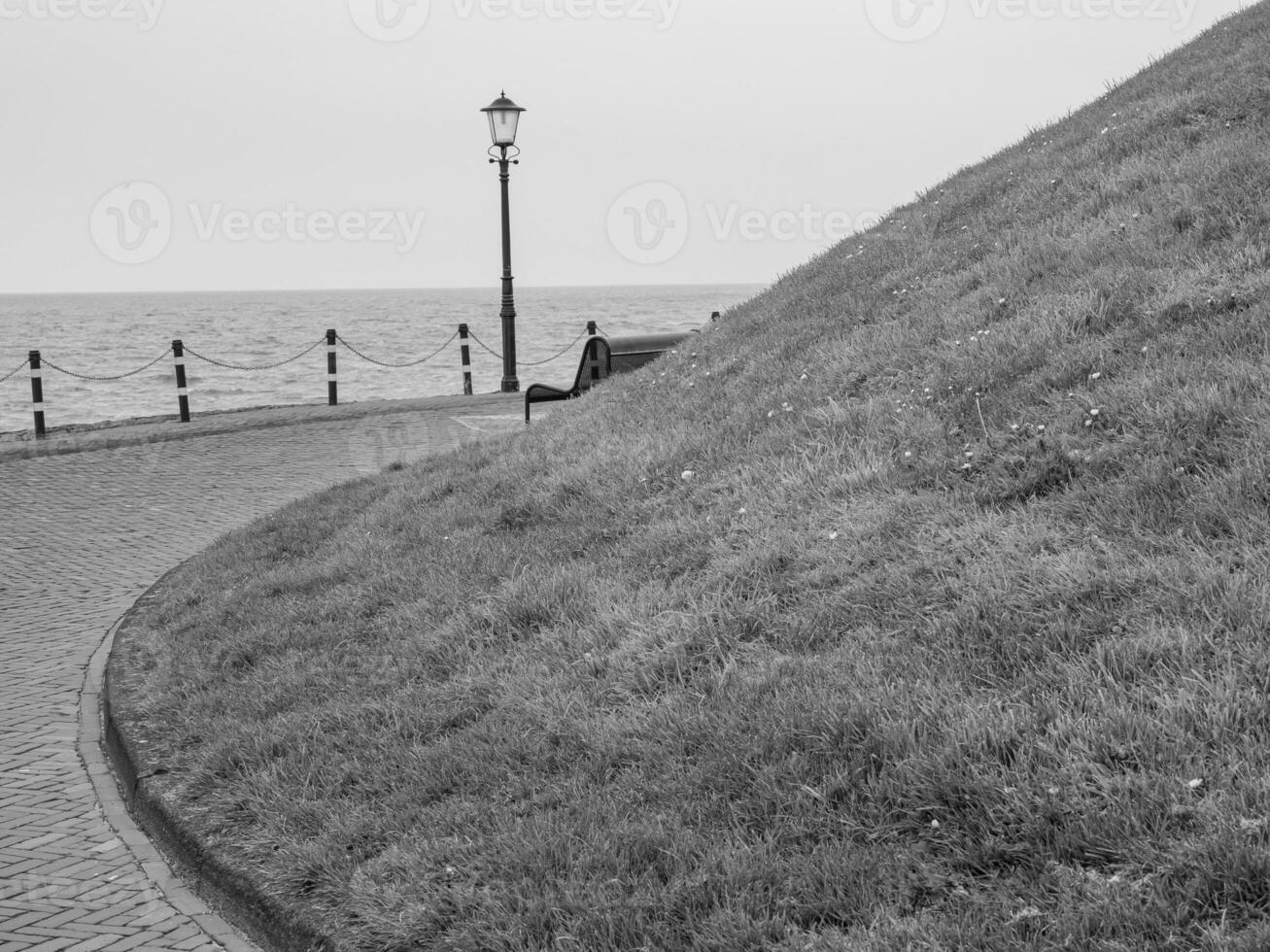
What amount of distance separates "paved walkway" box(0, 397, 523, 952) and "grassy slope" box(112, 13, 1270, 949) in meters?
0.33

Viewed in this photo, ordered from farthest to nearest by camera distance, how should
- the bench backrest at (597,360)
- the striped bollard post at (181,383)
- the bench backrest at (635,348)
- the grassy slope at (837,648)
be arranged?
the striped bollard post at (181,383) → the bench backrest at (635,348) → the bench backrest at (597,360) → the grassy slope at (837,648)

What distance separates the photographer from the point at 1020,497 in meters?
5.12

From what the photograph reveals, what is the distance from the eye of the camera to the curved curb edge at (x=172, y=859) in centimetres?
384

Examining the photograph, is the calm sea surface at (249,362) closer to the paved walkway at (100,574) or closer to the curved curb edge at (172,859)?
the paved walkway at (100,574)

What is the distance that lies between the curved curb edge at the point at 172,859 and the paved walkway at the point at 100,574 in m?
0.01

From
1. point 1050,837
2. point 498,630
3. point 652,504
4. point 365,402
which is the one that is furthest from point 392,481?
point 365,402

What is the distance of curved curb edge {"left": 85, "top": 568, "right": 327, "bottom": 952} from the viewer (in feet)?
12.6

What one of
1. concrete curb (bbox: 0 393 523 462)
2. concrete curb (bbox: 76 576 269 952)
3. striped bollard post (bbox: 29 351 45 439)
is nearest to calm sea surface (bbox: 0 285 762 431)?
concrete curb (bbox: 0 393 523 462)

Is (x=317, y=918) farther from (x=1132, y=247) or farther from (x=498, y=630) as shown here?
(x=1132, y=247)

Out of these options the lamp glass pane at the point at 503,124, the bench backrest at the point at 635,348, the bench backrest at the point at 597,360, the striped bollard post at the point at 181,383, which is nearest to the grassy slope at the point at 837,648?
the bench backrest at the point at 597,360

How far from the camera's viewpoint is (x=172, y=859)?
452 cm

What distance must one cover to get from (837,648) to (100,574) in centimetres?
679

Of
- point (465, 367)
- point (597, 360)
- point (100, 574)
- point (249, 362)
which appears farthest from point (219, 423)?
point (249, 362)

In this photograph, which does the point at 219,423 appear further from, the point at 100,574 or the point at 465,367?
the point at 100,574
